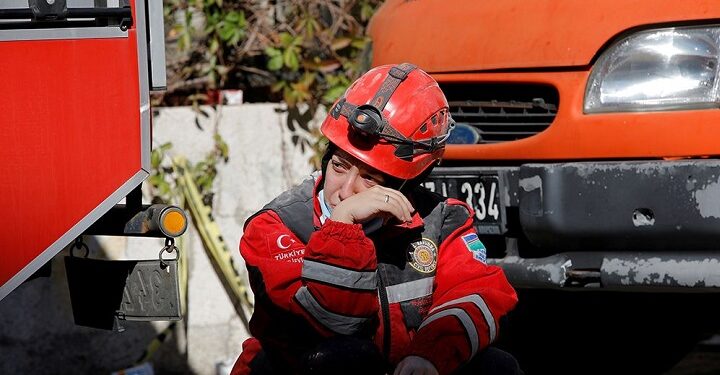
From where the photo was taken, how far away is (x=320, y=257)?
2848 mm

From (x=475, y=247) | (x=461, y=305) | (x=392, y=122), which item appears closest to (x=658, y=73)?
(x=475, y=247)

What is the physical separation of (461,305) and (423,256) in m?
0.20

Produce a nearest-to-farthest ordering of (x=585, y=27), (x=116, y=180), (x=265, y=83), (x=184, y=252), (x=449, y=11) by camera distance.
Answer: (x=116, y=180) → (x=585, y=27) → (x=449, y=11) → (x=184, y=252) → (x=265, y=83)

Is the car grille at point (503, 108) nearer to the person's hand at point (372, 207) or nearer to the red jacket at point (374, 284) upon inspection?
the red jacket at point (374, 284)

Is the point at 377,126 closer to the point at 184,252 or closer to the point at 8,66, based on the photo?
the point at 8,66

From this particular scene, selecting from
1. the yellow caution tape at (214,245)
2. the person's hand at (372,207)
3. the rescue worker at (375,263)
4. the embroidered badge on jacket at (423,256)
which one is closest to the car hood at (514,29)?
the rescue worker at (375,263)

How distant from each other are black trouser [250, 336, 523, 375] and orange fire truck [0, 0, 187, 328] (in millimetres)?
669

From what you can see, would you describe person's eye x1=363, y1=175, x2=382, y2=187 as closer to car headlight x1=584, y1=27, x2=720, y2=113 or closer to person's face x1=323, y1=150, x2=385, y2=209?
person's face x1=323, y1=150, x2=385, y2=209

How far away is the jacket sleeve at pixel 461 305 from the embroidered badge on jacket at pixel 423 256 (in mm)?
39

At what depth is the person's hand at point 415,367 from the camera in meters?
2.81

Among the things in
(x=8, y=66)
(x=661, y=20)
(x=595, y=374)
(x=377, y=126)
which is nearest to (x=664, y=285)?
(x=661, y=20)

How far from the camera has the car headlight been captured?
11.9 feet

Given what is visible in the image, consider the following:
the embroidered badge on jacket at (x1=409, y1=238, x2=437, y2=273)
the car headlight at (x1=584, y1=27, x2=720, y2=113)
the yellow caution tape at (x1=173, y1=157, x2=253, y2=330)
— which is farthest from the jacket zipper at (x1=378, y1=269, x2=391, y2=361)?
the yellow caution tape at (x1=173, y1=157, x2=253, y2=330)

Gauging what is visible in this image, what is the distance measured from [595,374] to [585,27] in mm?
1990
